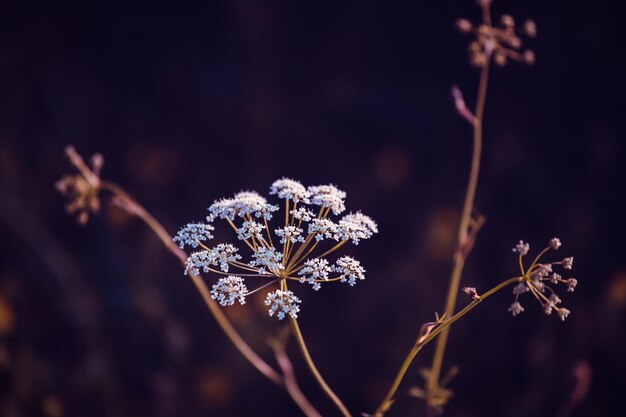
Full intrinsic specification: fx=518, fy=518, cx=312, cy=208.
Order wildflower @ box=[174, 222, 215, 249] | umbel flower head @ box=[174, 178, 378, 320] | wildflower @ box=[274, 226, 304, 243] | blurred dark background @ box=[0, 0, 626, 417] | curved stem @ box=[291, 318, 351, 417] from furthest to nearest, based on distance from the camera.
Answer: blurred dark background @ box=[0, 0, 626, 417], wildflower @ box=[174, 222, 215, 249], wildflower @ box=[274, 226, 304, 243], umbel flower head @ box=[174, 178, 378, 320], curved stem @ box=[291, 318, 351, 417]

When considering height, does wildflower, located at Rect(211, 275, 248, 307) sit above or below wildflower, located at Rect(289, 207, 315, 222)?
below

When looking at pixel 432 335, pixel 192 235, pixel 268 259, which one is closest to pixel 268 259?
pixel 268 259

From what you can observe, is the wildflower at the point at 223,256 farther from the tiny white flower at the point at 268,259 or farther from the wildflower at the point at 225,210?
the wildflower at the point at 225,210

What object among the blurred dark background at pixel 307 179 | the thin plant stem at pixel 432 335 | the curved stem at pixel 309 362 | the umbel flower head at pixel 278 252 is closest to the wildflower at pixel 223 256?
the umbel flower head at pixel 278 252

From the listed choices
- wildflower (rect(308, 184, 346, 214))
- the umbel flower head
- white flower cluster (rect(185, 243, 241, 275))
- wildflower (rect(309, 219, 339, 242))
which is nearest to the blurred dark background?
wildflower (rect(308, 184, 346, 214))

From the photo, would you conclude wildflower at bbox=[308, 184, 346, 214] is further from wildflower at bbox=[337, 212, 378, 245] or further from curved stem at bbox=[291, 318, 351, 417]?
curved stem at bbox=[291, 318, 351, 417]

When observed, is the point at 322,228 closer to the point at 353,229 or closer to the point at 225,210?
the point at 353,229

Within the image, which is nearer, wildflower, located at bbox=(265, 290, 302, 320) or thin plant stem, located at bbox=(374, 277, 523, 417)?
thin plant stem, located at bbox=(374, 277, 523, 417)

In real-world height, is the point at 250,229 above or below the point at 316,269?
above

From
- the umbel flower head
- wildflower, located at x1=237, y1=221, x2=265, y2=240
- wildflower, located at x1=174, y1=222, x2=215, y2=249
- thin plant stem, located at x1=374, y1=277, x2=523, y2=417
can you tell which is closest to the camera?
thin plant stem, located at x1=374, y1=277, x2=523, y2=417
